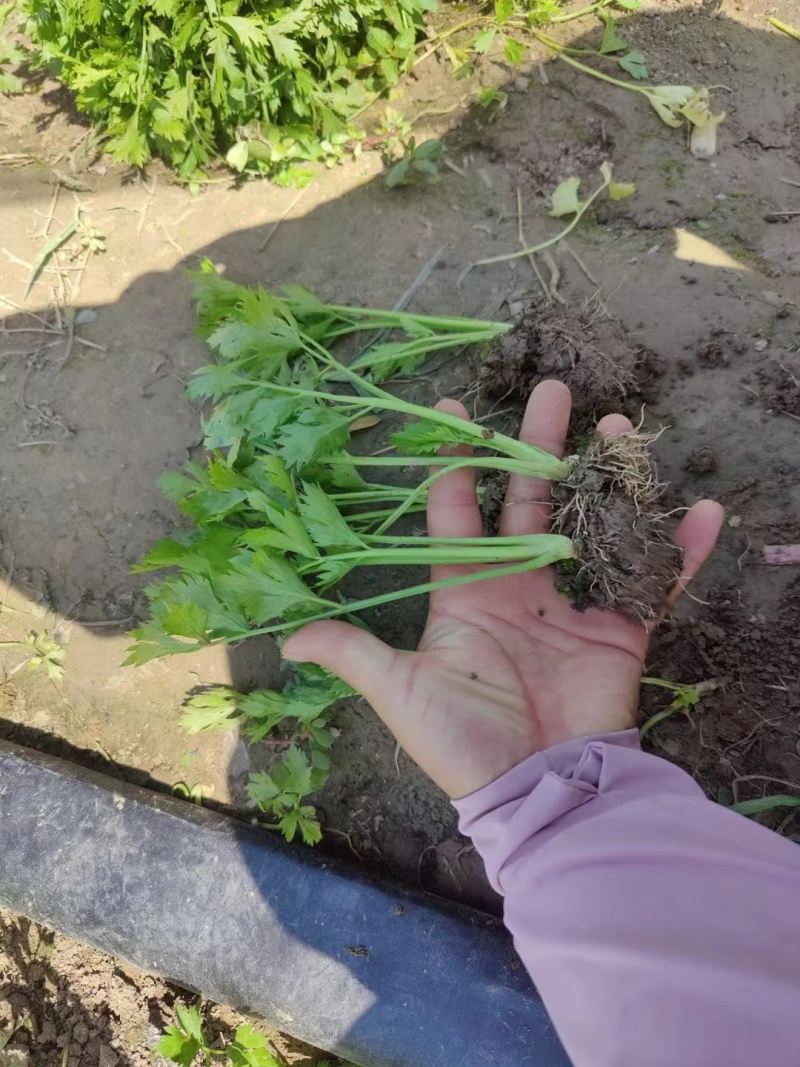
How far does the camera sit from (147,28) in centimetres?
288

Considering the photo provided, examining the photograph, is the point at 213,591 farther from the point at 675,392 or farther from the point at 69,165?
the point at 69,165

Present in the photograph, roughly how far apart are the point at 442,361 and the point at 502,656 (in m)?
1.38

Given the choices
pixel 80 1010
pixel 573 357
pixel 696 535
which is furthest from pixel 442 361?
pixel 80 1010

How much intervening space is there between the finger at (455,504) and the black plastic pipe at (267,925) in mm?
1317

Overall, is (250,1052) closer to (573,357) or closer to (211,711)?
(211,711)

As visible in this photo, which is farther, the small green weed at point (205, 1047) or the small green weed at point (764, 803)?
the small green weed at point (205, 1047)

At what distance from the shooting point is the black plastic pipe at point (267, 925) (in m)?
2.28

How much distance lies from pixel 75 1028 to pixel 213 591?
1974 millimetres

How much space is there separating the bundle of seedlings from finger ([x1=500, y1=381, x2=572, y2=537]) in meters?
0.09

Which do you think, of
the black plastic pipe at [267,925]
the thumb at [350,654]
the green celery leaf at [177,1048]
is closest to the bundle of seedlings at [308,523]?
the thumb at [350,654]

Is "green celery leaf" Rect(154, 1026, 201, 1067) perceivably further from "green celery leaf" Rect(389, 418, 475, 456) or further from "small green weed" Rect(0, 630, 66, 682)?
"green celery leaf" Rect(389, 418, 475, 456)

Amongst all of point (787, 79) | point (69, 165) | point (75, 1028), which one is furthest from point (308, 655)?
point (787, 79)

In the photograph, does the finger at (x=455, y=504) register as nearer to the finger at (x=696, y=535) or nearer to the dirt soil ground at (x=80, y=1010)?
the finger at (x=696, y=535)

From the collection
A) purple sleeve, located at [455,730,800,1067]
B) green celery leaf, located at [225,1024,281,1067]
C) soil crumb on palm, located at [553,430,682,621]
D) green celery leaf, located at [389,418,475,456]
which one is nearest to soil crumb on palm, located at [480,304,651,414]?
soil crumb on palm, located at [553,430,682,621]
